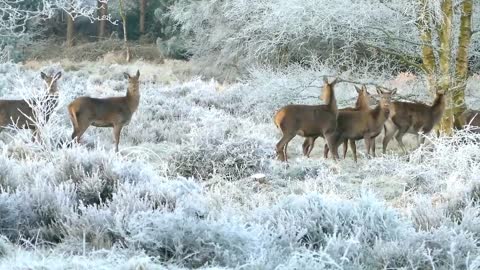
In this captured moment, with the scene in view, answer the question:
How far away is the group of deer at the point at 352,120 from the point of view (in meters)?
12.0

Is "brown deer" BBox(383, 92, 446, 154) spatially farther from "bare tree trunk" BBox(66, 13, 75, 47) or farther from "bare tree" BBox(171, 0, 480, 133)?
"bare tree trunk" BBox(66, 13, 75, 47)

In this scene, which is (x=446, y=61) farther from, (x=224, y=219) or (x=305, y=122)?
(x=224, y=219)

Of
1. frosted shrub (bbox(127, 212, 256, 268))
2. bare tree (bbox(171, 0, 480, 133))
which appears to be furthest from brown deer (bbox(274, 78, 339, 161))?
frosted shrub (bbox(127, 212, 256, 268))

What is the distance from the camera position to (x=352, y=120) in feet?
41.3

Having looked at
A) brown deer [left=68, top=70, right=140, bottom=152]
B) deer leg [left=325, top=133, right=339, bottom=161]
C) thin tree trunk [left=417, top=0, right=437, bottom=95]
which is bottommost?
deer leg [left=325, top=133, right=339, bottom=161]

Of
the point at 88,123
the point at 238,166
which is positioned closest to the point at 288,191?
the point at 238,166

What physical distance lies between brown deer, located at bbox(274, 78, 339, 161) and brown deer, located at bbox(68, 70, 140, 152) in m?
2.74

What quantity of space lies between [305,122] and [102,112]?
3.51m

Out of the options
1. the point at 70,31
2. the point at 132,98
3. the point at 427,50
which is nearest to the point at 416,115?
the point at 427,50

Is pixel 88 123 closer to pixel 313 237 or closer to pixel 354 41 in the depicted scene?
pixel 354 41

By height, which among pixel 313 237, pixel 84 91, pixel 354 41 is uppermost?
pixel 354 41

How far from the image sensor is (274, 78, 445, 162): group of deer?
39.3 feet

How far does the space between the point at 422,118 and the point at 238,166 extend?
14.3ft

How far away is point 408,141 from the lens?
1573 cm
